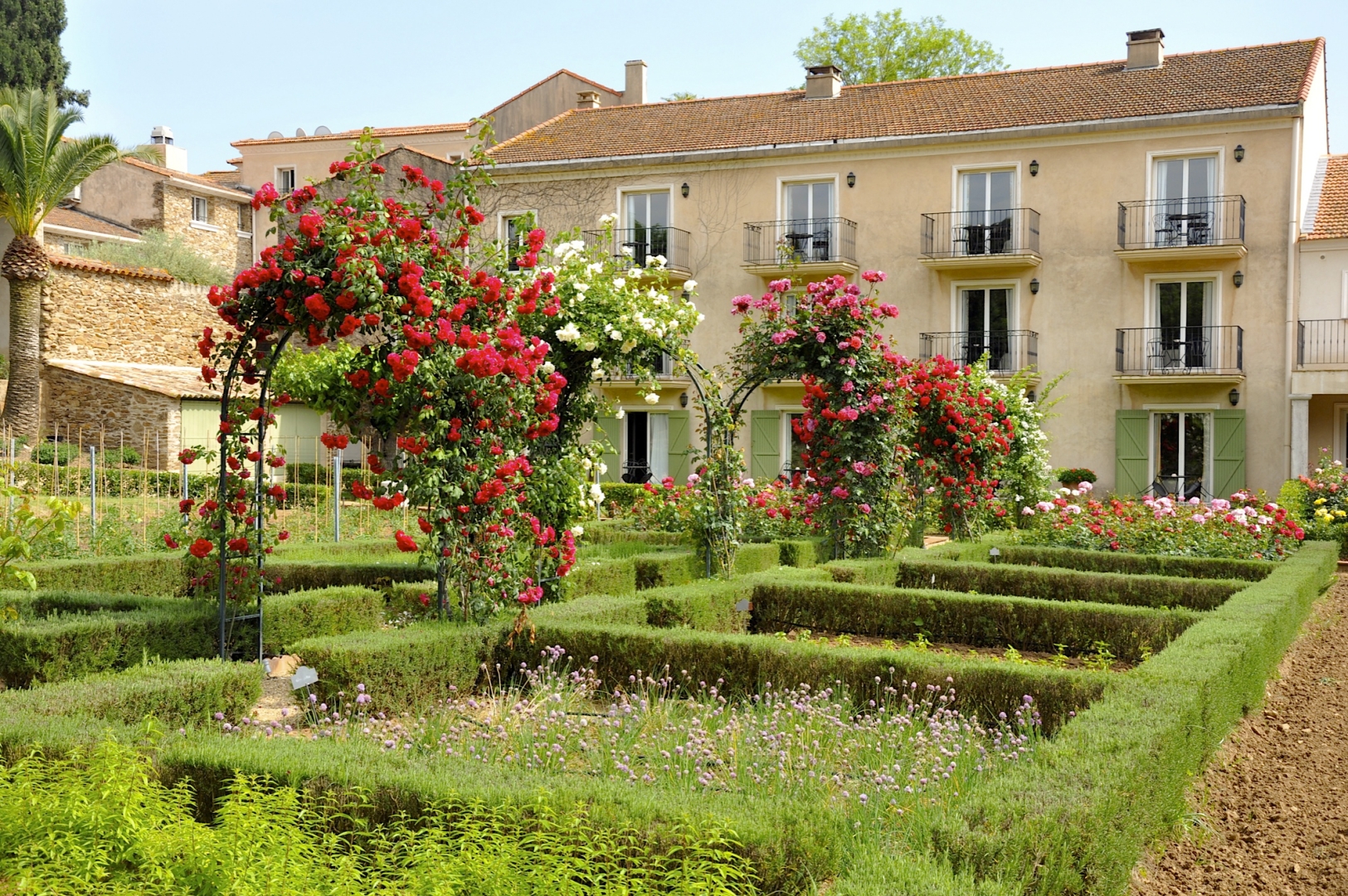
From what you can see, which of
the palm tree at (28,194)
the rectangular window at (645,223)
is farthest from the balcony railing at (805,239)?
the palm tree at (28,194)

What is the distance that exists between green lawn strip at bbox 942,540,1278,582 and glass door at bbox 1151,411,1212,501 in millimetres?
10861

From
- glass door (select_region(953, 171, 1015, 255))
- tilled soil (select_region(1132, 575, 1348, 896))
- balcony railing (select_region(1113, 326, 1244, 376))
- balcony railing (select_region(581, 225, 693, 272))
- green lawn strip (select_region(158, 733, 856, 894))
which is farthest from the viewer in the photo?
balcony railing (select_region(581, 225, 693, 272))

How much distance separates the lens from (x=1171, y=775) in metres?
4.93

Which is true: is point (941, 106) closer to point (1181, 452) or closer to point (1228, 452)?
point (1181, 452)

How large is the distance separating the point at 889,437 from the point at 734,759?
717 centimetres

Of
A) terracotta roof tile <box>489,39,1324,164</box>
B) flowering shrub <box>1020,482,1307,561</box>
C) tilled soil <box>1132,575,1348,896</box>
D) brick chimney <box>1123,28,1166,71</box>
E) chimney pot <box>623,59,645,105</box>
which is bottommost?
tilled soil <box>1132,575,1348,896</box>

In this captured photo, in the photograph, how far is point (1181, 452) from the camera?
2306cm

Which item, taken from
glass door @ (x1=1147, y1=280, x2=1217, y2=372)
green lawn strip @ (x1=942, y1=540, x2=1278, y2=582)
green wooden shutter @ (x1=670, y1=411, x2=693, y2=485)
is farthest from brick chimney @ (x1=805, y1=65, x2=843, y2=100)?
green lawn strip @ (x1=942, y1=540, x2=1278, y2=582)

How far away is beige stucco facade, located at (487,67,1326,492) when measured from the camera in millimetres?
Result: 22281

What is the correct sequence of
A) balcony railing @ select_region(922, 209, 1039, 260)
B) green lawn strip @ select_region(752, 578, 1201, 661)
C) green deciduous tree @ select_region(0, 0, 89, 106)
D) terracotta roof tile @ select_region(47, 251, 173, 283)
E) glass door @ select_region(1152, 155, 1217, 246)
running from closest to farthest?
green lawn strip @ select_region(752, 578, 1201, 661)
glass door @ select_region(1152, 155, 1217, 246)
balcony railing @ select_region(922, 209, 1039, 260)
terracotta roof tile @ select_region(47, 251, 173, 283)
green deciduous tree @ select_region(0, 0, 89, 106)

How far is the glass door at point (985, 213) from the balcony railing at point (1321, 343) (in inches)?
226

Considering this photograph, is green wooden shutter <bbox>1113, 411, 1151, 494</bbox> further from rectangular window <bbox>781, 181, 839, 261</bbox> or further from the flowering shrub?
the flowering shrub

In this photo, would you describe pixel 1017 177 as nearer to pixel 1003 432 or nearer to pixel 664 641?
pixel 1003 432

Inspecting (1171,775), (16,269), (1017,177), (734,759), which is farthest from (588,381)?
(16,269)
